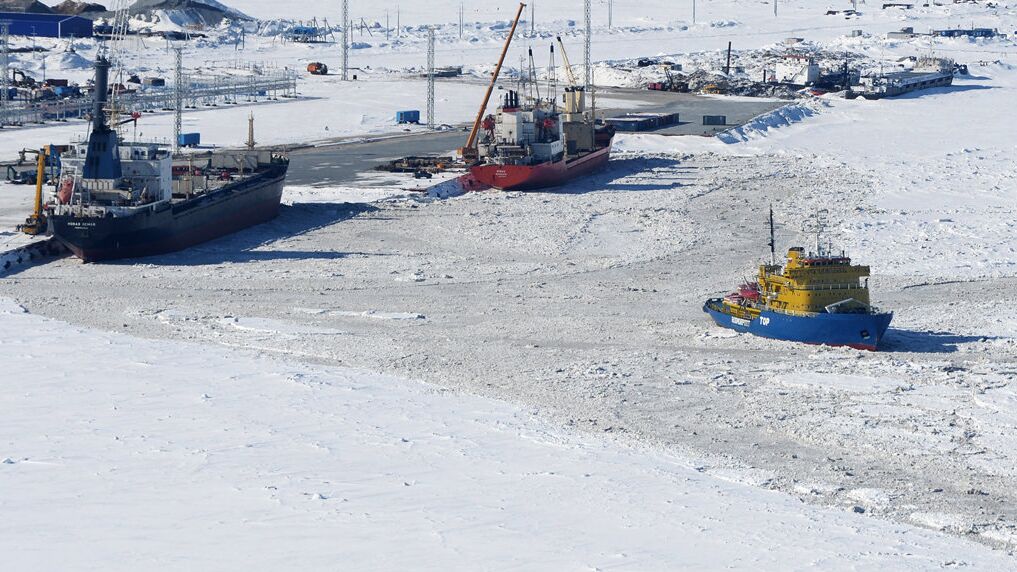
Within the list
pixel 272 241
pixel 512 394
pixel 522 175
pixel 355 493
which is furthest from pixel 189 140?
pixel 355 493

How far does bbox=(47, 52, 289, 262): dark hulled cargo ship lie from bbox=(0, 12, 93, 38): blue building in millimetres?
97135

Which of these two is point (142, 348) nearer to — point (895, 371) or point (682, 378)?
point (682, 378)

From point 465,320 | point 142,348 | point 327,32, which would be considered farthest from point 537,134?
point 327,32

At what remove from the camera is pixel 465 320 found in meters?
40.5

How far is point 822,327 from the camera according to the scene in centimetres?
3738

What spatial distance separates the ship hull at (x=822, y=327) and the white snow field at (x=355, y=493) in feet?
30.7

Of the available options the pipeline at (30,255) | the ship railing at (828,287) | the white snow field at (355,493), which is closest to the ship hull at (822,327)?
the ship railing at (828,287)

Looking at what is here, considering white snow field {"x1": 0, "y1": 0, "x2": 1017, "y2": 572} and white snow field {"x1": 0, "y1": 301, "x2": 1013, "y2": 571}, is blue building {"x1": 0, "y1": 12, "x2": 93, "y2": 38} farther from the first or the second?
white snow field {"x1": 0, "y1": 301, "x2": 1013, "y2": 571}

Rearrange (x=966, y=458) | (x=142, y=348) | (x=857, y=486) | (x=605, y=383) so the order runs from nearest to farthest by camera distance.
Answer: (x=857, y=486)
(x=966, y=458)
(x=605, y=383)
(x=142, y=348)

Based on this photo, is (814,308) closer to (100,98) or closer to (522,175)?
(100,98)

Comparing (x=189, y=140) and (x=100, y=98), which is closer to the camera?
(x=100, y=98)

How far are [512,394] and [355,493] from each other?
339 inches

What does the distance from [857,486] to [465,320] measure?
15979mm

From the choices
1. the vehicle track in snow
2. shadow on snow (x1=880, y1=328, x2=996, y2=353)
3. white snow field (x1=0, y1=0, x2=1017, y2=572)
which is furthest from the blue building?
shadow on snow (x1=880, y1=328, x2=996, y2=353)
